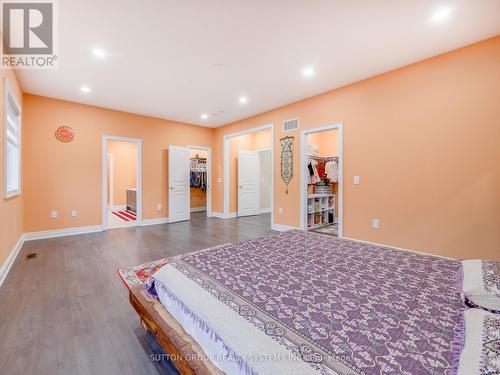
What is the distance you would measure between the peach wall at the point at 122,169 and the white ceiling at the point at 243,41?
3.90 metres

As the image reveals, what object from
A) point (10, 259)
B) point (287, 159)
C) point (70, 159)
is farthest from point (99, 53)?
point (287, 159)

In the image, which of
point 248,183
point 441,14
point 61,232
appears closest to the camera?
point 441,14

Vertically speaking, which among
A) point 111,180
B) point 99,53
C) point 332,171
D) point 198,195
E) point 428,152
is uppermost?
point 99,53

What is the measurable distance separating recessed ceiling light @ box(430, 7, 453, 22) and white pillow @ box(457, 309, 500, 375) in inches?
104

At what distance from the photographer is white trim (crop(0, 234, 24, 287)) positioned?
2.55 m

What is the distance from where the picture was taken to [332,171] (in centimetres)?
536

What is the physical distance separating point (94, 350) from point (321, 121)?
429cm

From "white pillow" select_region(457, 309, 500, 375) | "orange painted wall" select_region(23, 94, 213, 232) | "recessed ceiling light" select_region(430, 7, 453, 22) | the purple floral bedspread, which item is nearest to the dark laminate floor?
the purple floral bedspread

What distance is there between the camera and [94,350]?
1.53m

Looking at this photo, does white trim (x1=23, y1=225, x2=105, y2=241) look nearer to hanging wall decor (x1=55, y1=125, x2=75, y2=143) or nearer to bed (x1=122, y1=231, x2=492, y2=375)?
hanging wall decor (x1=55, y1=125, x2=75, y2=143)

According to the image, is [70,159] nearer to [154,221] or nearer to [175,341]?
[154,221]

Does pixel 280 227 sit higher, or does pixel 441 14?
pixel 441 14

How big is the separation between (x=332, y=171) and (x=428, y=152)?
2.32 m

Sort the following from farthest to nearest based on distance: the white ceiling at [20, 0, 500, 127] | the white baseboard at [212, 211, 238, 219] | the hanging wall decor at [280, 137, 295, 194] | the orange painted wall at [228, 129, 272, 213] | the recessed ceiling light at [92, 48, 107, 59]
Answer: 1. the orange painted wall at [228, 129, 272, 213]
2. the white baseboard at [212, 211, 238, 219]
3. the hanging wall decor at [280, 137, 295, 194]
4. the recessed ceiling light at [92, 48, 107, 59]
5. the white ceiling at [20, 0, 500, 127]
